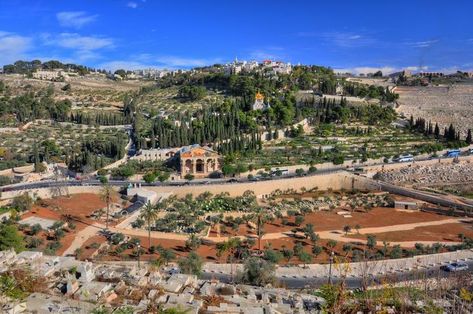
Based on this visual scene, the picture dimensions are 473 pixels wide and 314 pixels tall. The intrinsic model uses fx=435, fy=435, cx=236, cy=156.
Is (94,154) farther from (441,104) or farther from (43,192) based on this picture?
(441,104)

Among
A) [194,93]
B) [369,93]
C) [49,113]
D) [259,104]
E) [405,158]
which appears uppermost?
[369,93]

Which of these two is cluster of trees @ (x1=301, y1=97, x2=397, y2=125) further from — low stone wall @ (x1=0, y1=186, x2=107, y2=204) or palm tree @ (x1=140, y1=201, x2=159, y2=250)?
palm tree @ (x1=140, y1=201, x2=159, y2=250)

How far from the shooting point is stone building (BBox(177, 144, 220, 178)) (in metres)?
46.7

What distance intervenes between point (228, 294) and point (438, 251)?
688 inches

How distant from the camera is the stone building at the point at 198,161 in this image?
4672cm

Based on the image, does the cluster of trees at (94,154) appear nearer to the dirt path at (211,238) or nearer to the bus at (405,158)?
the dirt path at (211,238)

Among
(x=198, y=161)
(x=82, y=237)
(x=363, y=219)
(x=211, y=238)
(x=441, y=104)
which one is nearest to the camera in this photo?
(x=82, y=237)

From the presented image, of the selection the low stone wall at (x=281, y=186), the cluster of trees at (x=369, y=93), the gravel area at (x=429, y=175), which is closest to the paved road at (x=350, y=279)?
the low stone wall at (x=281, y=186)

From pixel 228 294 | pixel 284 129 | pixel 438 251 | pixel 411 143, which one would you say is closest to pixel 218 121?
pixel 284 129

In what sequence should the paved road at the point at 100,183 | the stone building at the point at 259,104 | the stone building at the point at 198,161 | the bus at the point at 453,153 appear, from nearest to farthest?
the paved road at the point at 100,183
the stone building at the point at 198,161
the bus at the point at 453,153
the stone building at the point at 259,104

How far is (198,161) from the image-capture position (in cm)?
4750

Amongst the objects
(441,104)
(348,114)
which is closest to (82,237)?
(348,114)

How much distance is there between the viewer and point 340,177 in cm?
4553

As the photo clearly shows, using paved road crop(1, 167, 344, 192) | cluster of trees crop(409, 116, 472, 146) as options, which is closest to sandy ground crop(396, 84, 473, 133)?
cluster of trees crop(409, 116, 472, 146)
